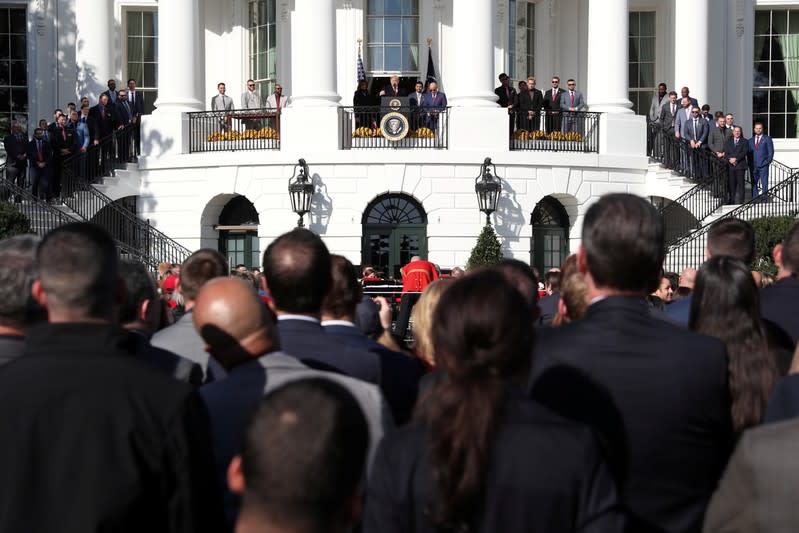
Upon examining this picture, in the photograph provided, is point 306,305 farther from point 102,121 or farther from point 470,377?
point 102,121

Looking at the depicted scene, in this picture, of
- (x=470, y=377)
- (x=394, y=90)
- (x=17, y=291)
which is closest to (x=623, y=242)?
(x=470, y=377)

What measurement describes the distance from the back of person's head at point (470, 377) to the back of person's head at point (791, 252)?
3.34 m

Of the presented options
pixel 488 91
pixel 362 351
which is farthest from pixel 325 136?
pixel 362 351

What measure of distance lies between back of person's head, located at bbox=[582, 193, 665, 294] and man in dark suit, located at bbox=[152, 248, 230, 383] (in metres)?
2.22

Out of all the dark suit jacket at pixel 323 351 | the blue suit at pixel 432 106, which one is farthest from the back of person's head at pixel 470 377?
the blue suit at pixel 432 106

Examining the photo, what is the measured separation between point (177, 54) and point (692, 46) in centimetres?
1309

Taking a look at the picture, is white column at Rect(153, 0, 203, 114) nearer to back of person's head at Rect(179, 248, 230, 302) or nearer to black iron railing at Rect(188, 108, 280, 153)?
black iron railing at Rect(188, 108, 280, 153)

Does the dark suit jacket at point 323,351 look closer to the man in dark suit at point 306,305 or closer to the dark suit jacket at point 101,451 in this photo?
the man in dark suit at point 306,305

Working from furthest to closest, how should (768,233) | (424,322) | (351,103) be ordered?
(351,103), (768,233), (424,322)

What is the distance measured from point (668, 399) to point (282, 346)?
1.86m

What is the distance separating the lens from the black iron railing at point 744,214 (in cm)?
2780

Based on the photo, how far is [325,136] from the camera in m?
29.9

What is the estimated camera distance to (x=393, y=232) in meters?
30.6

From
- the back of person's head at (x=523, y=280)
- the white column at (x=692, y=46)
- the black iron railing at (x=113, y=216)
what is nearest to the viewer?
the back of person's head at (x=523, y=280)
